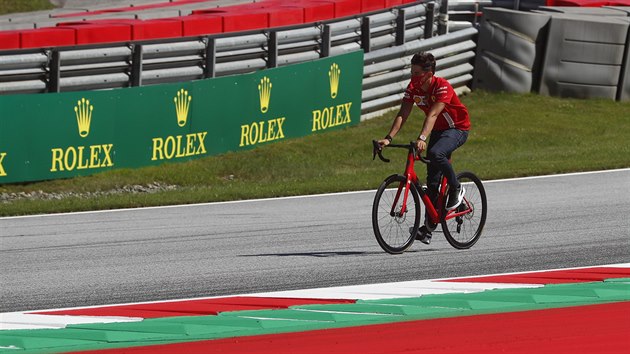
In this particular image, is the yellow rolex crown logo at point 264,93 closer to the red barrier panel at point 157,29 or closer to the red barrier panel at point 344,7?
the red barrier panel at point 157,29

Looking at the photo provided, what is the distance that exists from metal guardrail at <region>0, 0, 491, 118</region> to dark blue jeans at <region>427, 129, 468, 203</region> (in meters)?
7.46

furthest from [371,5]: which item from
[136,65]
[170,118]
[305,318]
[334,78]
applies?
[305,318]

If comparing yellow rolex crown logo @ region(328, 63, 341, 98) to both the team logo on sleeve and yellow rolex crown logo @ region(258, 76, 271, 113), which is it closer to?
yellow rolex crown logo @ region(258, 76, 271, 113)

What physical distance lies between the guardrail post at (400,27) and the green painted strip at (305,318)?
14.4 meters

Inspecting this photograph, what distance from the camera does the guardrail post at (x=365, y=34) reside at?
71.0ft

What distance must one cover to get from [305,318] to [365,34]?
48.3 ft

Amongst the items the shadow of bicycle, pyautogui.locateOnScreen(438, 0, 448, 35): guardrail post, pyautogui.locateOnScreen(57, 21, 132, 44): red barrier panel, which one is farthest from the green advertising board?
the shadow of bicycle

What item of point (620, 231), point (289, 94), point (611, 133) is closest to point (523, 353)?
point (620, 231)

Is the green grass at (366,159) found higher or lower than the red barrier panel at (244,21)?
lower

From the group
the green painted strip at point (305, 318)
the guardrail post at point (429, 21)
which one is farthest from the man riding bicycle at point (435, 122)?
the guardrail post at point (429, 21)

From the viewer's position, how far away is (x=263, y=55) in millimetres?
19766

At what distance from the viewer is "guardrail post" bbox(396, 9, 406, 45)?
22594 mm

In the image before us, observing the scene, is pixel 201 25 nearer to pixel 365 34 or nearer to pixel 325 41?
pixel 325 41

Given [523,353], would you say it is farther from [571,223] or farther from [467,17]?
[467,17]
